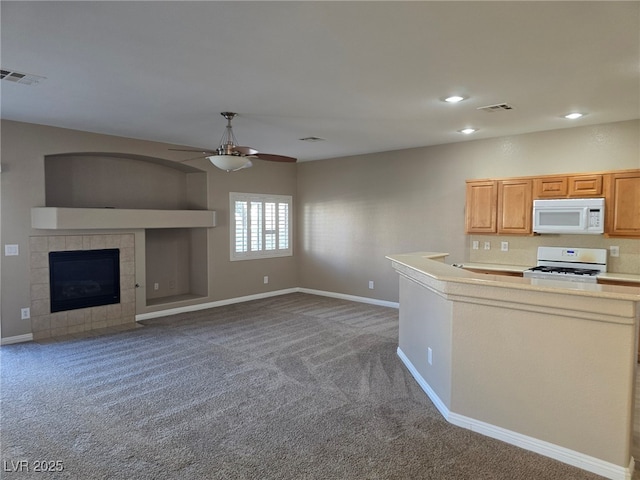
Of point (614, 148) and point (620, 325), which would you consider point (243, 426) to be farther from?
point (614, 148)

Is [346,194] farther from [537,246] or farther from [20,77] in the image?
[20,77]

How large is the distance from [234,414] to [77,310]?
3.65 m

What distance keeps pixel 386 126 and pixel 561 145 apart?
2.36 meters

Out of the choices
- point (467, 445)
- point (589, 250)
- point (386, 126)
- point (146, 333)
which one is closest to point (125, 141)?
point (146, 333)

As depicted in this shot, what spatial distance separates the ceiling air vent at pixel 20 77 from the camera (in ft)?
10.8

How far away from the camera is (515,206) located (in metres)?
5.45

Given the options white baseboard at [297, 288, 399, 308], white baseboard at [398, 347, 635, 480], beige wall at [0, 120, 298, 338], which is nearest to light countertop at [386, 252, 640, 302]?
white baseboard at [398, 347, 635, 480]

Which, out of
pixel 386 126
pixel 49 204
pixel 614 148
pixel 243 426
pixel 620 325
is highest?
pixel 386 126

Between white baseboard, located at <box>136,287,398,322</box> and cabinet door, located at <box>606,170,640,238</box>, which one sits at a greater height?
cabinet door, located at <box>606,170,640,238</box>

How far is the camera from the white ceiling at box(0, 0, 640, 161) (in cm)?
234

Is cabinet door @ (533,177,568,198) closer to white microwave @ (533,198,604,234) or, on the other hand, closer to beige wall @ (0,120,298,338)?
white microwave @ (533,198,604,234)

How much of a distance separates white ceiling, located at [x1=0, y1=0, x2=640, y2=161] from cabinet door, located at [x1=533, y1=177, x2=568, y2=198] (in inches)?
27.5

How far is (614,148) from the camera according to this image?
4.91 meters

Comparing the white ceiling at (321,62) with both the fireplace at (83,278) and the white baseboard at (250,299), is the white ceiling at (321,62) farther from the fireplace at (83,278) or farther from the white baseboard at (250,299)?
the white baseboard at (250,299)
